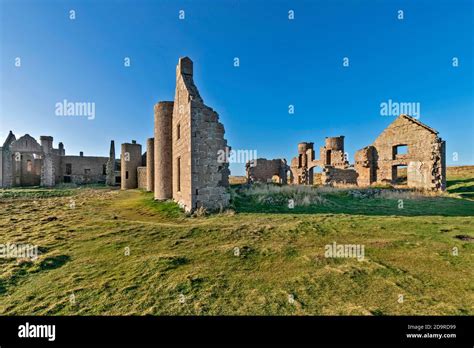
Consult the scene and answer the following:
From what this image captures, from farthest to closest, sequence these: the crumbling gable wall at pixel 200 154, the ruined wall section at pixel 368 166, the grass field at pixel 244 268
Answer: the ruined wall section at pixel 368 166
the crumbling gable wall at pixel 200 154
the grass field at pixel 244 268

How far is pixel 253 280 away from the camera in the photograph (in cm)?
433

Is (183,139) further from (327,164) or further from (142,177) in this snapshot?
(327,164)

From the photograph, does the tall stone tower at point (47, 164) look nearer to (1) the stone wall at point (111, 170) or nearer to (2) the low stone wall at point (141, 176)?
(1) the stone wall at point (111, 170)

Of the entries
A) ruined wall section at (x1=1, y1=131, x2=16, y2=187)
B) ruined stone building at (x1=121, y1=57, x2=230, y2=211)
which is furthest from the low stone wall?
ruined wall section at (x1=1, y1=131, x2=16, y2=187)

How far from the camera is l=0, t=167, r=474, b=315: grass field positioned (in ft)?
11.6

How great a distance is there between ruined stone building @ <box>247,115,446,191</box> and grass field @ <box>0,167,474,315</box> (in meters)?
13.7

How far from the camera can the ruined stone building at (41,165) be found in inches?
1158

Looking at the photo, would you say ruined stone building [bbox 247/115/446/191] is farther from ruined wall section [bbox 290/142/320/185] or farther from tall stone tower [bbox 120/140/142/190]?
tall stone tower [bbox 120/140/142/190]

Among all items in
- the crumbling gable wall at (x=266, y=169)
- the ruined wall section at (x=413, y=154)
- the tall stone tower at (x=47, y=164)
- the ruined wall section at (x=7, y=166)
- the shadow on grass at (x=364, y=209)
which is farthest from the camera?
the tall stone tower at (x=47, y=164)

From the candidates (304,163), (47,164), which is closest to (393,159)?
(304,163)

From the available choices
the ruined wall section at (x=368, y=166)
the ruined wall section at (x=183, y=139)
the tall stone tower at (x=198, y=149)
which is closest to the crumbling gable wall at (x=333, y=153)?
the ruined wall section at (x=368, y=166)

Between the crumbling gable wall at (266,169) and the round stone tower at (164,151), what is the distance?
43.6ft

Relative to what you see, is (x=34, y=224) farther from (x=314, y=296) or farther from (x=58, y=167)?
(x=58, y=167)
